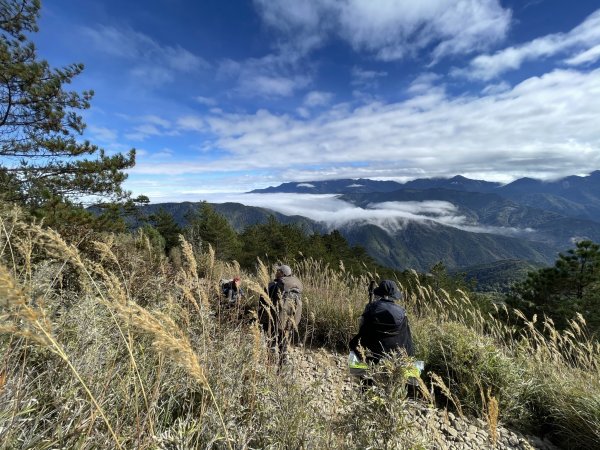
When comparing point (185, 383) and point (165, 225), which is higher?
point (185, 383)

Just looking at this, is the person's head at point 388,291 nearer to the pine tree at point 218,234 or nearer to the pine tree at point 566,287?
the pine tree at point 566,287

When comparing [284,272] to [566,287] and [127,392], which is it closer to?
[127,392]

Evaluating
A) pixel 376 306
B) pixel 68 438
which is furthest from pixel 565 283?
pixel 68 438

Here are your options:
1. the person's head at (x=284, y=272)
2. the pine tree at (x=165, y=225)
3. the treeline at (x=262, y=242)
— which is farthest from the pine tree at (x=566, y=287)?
the pine tree at (x=165, y=225)

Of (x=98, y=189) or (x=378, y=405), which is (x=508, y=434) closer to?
(x=378, y=405)

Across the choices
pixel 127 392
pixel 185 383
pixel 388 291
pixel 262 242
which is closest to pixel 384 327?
pixel 388 291

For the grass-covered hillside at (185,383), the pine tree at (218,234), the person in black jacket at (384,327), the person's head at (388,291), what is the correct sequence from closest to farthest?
the grass-covered hillside at (185,383)
the person in black jacket at (384,327)
the person's head at (388,291)
the pine tree at (218,234)

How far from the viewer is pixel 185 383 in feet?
9.00

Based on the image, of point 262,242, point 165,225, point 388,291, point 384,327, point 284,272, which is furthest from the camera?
point 165,225

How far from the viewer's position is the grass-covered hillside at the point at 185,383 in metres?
1.54

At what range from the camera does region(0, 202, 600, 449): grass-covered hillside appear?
154 cm

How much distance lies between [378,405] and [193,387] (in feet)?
5.35

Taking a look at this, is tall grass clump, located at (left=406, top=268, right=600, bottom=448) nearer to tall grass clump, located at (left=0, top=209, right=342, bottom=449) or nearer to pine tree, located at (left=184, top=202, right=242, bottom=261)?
tall grass clump, located at (left=0, top=209, right=342, bottom=449)

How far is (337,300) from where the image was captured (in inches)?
267
